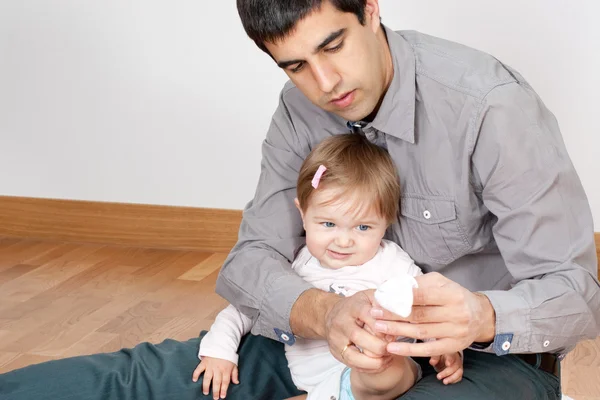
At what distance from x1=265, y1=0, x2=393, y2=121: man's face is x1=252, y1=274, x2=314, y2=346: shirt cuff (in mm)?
327

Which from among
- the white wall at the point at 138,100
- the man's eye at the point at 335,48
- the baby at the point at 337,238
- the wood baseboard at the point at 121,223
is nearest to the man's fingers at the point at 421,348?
the baby at the point at 337,238

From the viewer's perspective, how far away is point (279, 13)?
1.41 metres

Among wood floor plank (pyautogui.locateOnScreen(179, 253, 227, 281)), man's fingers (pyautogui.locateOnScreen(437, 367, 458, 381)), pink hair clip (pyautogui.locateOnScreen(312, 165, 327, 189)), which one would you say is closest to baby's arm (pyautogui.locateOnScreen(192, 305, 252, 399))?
pink hair clip (pyautogui.locateOnScreen(312, 165, 327, 189))

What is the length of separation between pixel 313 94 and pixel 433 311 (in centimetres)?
49

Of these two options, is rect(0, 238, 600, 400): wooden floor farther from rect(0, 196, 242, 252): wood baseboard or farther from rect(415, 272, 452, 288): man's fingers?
rect(415, 272, 452, 288): man's fingers

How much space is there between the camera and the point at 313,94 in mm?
1479

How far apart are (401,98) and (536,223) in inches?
13.4

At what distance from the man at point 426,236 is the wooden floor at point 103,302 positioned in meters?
0.63

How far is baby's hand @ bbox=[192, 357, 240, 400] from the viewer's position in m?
1.55

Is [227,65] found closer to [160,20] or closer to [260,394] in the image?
[160,20]

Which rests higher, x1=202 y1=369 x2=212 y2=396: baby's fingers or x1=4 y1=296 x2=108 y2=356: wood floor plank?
x1=202 y1=369 x2=212 y2=396: baby's fingers

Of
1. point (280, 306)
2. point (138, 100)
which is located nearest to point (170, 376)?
point (280, 306)

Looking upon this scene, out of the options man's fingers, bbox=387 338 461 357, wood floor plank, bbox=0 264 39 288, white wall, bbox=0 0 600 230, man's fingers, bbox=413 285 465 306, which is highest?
man's fingers, bbox=413 285 465 306

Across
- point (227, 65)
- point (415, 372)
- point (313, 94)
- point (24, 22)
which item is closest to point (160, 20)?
point (227, 65)
